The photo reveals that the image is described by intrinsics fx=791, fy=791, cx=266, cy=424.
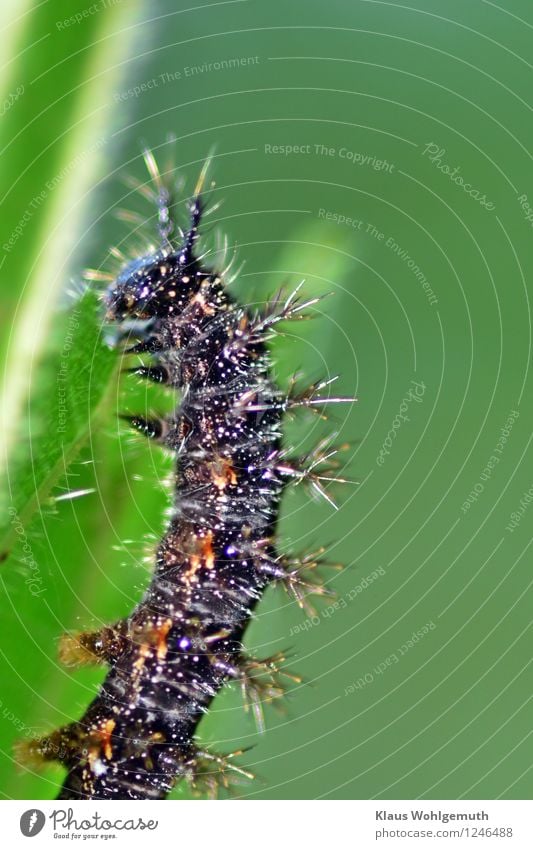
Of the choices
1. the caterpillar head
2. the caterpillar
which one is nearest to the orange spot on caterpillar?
the caterpillar

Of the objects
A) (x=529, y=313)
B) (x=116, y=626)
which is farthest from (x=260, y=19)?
(x=116, y=626)
